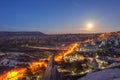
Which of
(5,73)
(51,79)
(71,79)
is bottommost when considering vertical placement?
(5,73)

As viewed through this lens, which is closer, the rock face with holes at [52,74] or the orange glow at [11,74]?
the rock face with holes at [52,74]

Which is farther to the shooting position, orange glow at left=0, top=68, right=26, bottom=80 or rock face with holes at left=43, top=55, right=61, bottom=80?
orange glow at left=0, top=68, right=26, bottom=80

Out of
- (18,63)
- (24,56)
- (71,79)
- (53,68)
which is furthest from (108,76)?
(24,56)

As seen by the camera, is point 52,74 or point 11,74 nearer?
point 52,74

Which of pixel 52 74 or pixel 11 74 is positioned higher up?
pixel 52 74

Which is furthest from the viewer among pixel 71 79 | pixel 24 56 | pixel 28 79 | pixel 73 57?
pixel 24 56

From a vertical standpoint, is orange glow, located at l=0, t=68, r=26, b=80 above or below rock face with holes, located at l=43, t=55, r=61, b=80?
below

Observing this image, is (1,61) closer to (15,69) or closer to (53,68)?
(15,69)

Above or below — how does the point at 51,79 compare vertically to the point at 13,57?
above

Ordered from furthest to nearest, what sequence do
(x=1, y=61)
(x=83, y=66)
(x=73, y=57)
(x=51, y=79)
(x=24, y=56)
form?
(x=24, y=56), (x=1, y=61), (x=73, y=57), (x=83, y=66), (x=51, y=79)

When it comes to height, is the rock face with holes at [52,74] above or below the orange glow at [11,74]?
above

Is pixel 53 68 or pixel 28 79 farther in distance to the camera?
pixel 28 79
